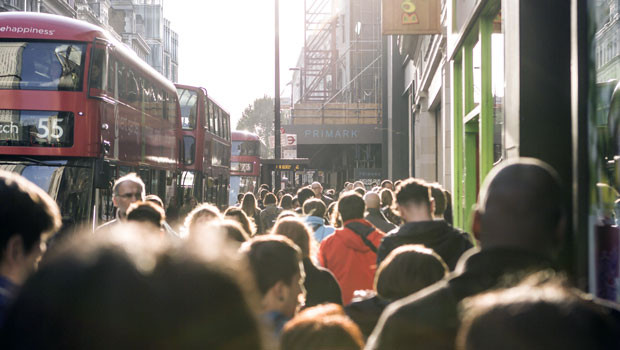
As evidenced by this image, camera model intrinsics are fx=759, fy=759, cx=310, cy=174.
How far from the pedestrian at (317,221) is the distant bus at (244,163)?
2700cm

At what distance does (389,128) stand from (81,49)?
71.7 ft

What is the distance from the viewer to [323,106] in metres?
33.6

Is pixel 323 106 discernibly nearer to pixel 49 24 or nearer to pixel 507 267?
pixel 49 24

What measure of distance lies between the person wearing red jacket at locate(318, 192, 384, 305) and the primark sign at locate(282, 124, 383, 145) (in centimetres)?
2601

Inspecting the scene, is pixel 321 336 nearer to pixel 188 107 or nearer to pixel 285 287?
pixel 285 287

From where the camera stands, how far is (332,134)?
1272 inches

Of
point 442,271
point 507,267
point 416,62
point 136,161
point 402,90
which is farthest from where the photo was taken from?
point 402,90

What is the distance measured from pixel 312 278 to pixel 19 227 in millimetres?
2680

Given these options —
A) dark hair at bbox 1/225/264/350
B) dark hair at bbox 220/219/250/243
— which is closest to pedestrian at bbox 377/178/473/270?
dark hair at bbox 220/219/250/243

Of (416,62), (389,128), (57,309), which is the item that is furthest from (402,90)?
(57,309)

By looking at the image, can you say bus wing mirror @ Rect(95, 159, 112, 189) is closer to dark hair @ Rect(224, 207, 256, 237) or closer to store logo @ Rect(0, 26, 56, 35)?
store logo @ Rect(0, 26, 56, 35)

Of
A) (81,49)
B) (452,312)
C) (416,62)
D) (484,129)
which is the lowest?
(452,312)

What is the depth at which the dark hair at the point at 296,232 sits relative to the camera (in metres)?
4.40

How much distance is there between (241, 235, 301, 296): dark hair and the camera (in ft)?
9.13
